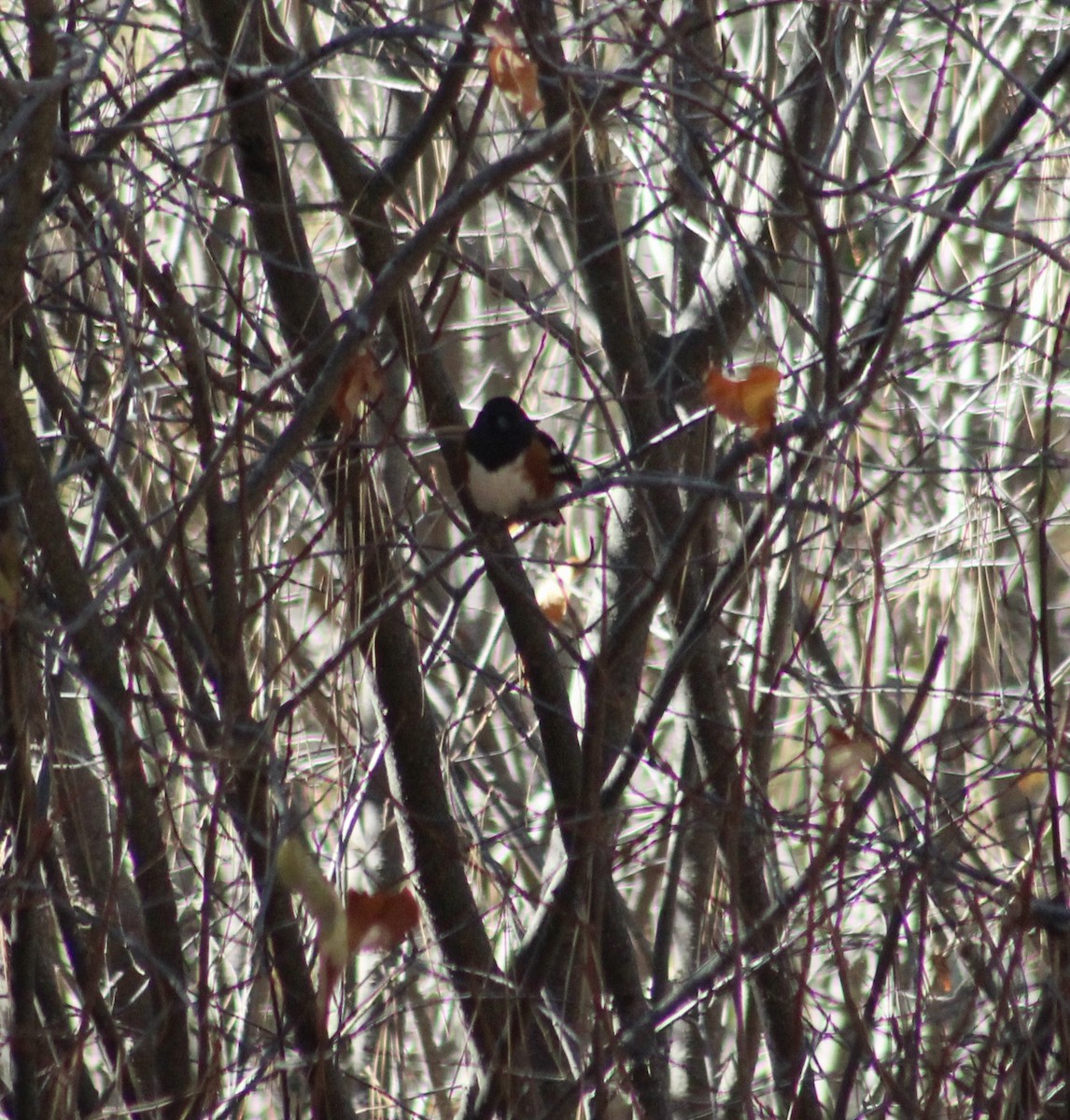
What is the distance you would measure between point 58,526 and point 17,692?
0.19 meters

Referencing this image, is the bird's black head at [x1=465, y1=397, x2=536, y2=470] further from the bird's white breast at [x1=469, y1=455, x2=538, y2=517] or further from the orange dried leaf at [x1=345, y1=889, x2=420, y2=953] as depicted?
the orange dried leaf at [x1=345, y1=889, x2=420, y2=953]

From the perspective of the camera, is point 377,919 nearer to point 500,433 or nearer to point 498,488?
point 498,488

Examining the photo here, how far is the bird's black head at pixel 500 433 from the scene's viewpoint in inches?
114

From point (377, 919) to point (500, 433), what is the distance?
1.68m

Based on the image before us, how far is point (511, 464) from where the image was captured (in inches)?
116

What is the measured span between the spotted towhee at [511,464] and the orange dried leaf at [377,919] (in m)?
1.33

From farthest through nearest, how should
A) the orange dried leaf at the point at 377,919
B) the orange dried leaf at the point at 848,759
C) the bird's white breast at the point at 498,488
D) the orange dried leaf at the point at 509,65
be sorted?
the bird's white breast at the point at 498,488 → the orange dried leaf at the point at 509,65 → the orange dried leaf at the point at 848,759 → the orange dried leaf at the point at 377,919

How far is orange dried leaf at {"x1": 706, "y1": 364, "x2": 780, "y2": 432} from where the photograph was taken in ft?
4.97

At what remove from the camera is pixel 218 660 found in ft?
4.89

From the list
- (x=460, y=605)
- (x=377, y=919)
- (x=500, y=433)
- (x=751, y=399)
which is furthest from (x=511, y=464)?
(x=377, y=919)

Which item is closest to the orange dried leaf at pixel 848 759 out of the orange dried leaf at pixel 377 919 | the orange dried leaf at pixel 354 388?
the orange dried leaf at pixel 377 919

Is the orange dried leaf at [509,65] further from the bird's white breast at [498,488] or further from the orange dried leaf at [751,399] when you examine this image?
the bird's white breast at [498,488]

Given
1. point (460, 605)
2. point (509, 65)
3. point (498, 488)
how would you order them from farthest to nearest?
1. point (498, 488)
2. point (460, 605)
3. point (509, 65)

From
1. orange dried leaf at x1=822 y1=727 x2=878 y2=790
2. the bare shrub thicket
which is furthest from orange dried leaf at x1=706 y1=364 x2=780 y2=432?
orange dried leaf at x1=822 y1=727 x2=878 y2=790
